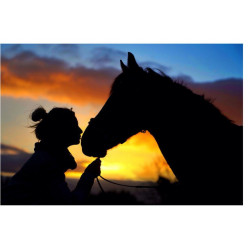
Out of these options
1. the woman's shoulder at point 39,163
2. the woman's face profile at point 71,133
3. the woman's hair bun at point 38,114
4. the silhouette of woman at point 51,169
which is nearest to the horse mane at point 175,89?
the woman's face profile at point 71,133

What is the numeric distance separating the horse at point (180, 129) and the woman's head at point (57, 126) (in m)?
0.14

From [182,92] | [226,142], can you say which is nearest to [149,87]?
[182,92]

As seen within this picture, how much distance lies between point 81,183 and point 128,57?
130cm

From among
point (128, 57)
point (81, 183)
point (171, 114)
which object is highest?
point (128, 57)

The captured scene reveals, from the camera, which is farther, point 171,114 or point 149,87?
point 149,87

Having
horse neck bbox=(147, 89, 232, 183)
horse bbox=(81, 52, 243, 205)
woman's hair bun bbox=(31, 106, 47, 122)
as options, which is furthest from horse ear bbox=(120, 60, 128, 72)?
woman's hair bun bbox=(31, 106, 47, 122)

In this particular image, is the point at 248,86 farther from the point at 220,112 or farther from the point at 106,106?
the point at 106,106

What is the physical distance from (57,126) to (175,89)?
1194 mm

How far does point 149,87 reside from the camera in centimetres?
260

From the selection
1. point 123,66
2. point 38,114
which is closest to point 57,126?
point 38,114

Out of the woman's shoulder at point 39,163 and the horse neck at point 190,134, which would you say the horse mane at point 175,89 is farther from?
the woman's shoulder at point 39,163

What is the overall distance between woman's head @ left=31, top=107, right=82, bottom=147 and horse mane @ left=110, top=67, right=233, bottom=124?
Answer: 1.71 feet
